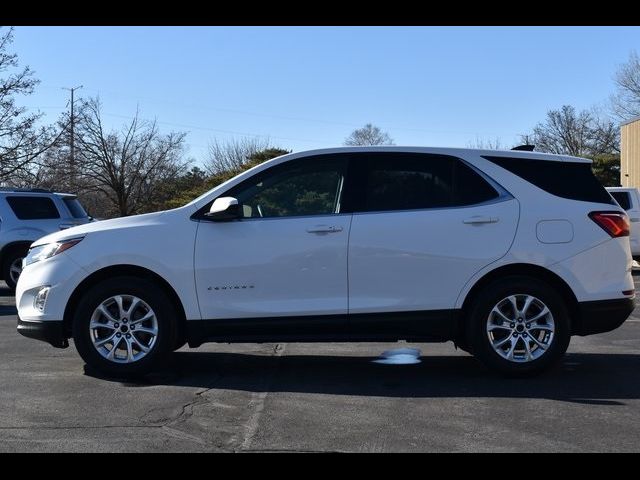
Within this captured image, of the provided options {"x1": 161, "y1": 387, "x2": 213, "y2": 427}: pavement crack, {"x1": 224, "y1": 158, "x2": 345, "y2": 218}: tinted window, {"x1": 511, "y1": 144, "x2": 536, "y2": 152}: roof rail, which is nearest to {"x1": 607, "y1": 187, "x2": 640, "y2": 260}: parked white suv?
{"x1": 511, "y1": 144, "x2": 536, "y2": 152}: roof rail

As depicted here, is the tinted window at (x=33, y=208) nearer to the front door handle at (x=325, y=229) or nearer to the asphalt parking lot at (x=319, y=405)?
the asphalt parking lot at (x=319, y=405)

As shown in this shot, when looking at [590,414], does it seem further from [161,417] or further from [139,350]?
[139,350]

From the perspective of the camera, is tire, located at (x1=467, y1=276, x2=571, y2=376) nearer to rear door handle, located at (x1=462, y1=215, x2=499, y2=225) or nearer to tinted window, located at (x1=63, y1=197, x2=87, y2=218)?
rear door handle, located at (x1=462, y1=215, x2=499, y2=225)

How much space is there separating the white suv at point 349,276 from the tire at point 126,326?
1 centimetres

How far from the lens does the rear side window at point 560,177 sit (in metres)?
6.70

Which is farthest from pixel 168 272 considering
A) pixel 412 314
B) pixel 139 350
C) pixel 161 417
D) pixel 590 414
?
pixel 590 414

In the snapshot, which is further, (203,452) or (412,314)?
(412,314)

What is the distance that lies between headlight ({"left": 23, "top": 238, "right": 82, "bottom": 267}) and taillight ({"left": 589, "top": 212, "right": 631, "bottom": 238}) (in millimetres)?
4270

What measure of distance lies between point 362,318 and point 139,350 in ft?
6.03

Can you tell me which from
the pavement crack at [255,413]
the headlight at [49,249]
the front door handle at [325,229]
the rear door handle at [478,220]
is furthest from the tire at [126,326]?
the rear door handle at [478,220]

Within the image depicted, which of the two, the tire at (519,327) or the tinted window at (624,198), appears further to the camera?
the tinted window at (624,198)

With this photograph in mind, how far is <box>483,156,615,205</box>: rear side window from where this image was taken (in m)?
6.70
